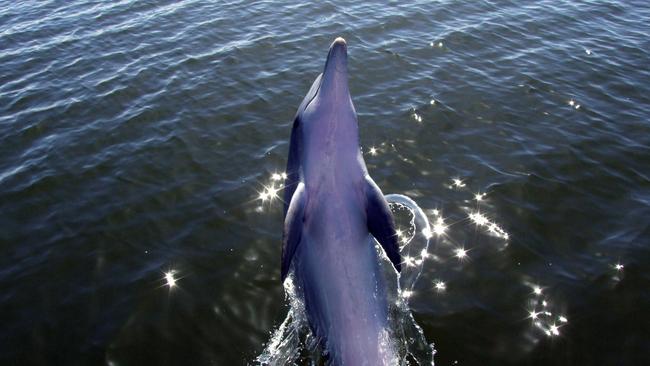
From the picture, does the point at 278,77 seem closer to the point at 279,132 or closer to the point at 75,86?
the point at 279,132

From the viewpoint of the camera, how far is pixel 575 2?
19859mm

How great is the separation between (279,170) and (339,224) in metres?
5.05

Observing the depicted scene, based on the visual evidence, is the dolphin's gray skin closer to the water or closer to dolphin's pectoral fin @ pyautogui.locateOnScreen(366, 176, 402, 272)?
dolphin's pectoral fin @ pyautogui.locateOnScreen(366, 176, 402, 272)

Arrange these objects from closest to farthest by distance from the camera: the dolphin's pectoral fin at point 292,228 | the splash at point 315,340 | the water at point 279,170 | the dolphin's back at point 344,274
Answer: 1. the dolphin's pectoral fin at point 292,228
2. the dolphin's back at point 344,274
3. the splash at point 315,340
4. the water at point 279,170

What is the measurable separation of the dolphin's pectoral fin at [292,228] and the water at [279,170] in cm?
225

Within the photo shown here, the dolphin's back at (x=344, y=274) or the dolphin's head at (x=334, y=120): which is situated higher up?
the dolphin's head at (x=334, y=120)

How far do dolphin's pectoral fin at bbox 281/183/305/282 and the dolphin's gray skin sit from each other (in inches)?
0.6

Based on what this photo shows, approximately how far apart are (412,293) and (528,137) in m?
6.23

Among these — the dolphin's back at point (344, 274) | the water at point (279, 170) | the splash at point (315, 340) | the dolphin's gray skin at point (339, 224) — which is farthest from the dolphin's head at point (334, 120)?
the water at point (279, 170)

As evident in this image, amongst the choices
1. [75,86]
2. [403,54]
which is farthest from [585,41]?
[75,86]

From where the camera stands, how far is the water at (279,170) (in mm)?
7969

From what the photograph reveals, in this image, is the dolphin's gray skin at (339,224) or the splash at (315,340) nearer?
the dolphin's gray skin at (339,224)

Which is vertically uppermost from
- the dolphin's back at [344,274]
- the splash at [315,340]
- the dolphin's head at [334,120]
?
the dolphin's head at [334,120]

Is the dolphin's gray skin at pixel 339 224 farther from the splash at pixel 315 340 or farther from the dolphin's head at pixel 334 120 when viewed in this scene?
the splash at pixel 315 340
